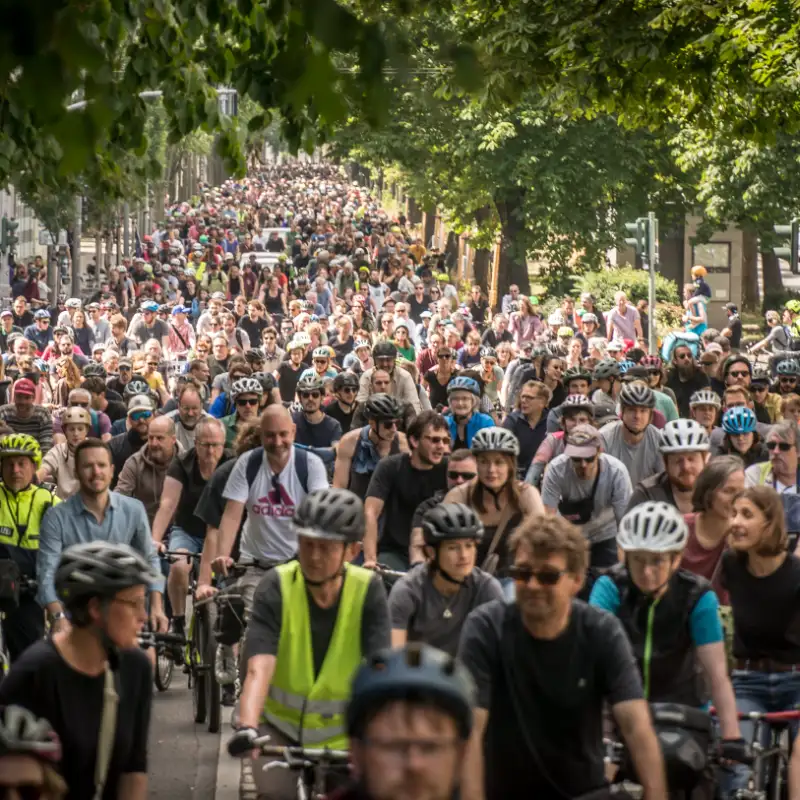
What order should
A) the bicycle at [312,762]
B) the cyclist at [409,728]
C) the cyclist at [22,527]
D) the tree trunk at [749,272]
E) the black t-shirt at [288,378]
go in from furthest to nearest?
the tree trunk at [749,272] → the black t-shirt at [288,378] → the cyclist at [22,527] → the bicycle at [312,762] → the cyclist at [409,728]

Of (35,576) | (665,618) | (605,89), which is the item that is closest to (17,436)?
(35,576)

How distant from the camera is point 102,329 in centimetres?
2925

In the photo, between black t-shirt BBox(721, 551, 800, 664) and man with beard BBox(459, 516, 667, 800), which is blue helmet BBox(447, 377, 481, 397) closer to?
black t-shirt BBox(721, 551, 800, 664)

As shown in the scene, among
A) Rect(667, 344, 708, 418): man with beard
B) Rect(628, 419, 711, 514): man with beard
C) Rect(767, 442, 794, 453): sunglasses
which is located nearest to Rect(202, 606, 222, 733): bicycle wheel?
Rect(628, 419, 711, 514): man with beard

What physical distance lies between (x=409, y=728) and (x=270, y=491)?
6392mm

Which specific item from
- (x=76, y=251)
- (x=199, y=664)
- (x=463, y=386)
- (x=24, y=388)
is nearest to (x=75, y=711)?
(x=199, y=664)

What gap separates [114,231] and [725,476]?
5539 cm

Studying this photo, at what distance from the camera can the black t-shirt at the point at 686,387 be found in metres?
19.2

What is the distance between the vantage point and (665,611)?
20.5ft

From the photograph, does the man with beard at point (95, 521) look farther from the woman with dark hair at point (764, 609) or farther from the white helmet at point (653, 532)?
the white helmet at point (653, 532)

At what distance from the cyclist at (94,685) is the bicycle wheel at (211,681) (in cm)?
555

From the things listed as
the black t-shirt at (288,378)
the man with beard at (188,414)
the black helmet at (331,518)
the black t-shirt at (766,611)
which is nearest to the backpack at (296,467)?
the black t-shirt at (766,611)

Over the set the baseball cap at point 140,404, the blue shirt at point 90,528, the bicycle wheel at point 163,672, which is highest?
the baseball cap at point 140,404

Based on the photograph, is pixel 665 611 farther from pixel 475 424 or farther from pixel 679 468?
pixel 475 424
